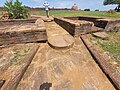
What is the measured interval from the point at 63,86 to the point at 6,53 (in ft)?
8.24

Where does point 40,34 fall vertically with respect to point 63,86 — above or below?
above

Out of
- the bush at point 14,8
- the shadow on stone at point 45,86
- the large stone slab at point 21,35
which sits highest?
the bush at point 14,8

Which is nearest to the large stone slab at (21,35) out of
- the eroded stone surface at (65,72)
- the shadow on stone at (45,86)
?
the eroded stone surface at (65,72)

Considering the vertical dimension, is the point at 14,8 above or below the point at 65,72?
above

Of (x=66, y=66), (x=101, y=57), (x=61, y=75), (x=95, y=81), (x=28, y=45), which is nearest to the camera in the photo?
(x=95, y=81)

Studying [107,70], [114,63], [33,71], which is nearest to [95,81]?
[107,70]

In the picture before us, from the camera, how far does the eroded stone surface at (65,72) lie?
96.7 inches

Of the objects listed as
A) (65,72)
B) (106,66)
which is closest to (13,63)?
(65,72)

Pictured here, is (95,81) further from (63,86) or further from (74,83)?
(63,86)

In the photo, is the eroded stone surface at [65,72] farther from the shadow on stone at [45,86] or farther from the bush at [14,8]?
the bush at [14,8]

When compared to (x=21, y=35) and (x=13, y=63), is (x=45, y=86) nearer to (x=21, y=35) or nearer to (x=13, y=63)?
(x=13, y=63)

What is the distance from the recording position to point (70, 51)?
4066mm

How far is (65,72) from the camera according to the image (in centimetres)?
288

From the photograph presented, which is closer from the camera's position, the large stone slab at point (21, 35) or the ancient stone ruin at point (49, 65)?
the ancient stone ruin at point (49, 65)
